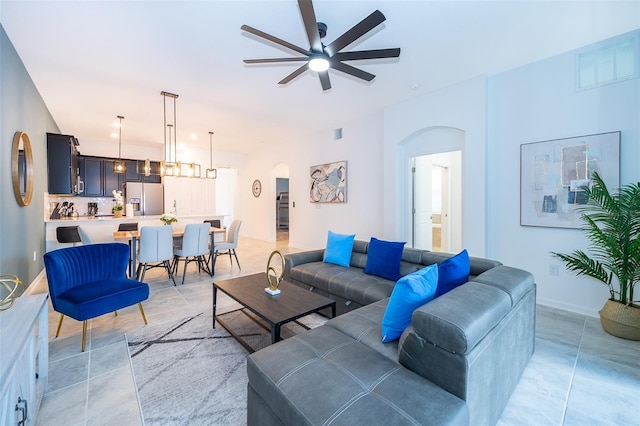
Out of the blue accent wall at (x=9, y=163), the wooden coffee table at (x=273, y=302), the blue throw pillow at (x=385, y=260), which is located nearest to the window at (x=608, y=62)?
the blue throw pillow at (x=385, y=260)

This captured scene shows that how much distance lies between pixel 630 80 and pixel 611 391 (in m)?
2.94

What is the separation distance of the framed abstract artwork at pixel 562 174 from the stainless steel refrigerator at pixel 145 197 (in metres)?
8.50

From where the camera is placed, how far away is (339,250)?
11.4 feet

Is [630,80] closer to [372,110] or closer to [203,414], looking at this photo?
[372,110]

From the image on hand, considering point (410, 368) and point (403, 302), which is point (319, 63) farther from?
point (410, 368)

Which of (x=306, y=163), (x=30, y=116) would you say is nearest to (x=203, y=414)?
(x=30, y=116)

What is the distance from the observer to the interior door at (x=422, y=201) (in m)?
4.80

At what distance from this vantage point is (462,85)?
379cm

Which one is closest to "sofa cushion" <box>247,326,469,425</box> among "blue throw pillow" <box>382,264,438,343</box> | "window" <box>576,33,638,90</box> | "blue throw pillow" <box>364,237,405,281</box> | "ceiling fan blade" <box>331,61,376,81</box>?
"blue throw pillow" <box>382,264,438,343</box>

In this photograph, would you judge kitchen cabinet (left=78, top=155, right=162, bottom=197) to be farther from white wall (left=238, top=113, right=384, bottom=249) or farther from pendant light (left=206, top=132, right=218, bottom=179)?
white wall (left=238, top=113, right=384, bottom=249)

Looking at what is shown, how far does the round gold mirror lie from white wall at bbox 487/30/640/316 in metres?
5.66

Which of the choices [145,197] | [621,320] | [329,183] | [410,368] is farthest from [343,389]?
[145,197]

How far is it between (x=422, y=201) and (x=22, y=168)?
567 centimetres

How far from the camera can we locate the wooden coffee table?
2.01 m
